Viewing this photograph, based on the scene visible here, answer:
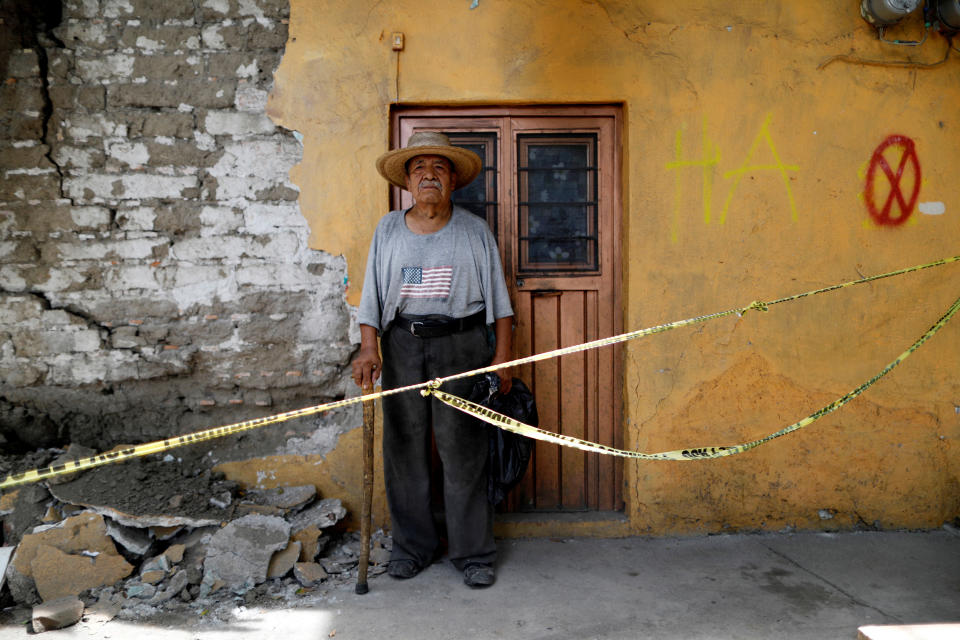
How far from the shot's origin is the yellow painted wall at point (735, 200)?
3.65m

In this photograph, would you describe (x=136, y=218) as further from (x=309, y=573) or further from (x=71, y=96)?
(x=309, y=573)

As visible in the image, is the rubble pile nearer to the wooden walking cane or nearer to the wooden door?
the wooden walking cane

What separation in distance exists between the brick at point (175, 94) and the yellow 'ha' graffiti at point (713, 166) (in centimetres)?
241

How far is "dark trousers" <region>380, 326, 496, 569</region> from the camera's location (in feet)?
10.8

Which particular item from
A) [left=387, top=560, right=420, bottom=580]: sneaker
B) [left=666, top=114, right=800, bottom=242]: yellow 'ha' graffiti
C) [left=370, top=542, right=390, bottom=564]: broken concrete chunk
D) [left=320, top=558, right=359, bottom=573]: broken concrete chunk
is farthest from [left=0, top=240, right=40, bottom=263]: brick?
[left=666, top=114, right=800, bottom=242]: yellow 'ha' graffiti

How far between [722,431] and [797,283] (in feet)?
3.01

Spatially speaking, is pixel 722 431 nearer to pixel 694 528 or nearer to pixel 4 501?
pixel 694 528

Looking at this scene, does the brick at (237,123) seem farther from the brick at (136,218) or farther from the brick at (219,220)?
the brick at (136,218)

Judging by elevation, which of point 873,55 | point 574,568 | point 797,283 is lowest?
point 574,568

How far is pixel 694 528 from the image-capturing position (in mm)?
3809

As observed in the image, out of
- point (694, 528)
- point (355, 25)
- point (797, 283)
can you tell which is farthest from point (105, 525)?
point (797, 283)

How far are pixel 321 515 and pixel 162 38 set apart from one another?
2.64m

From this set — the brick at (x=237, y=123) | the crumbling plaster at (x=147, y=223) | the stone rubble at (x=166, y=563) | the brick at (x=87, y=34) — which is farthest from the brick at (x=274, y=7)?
the stone rubble at (x=166, y=563)

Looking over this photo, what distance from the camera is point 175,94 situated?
3.63 m
